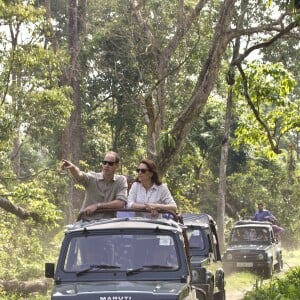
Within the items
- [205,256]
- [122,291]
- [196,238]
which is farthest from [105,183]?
[196,238]

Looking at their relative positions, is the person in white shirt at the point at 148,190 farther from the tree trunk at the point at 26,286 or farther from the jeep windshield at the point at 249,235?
the jeep windshield at the point at 249,235

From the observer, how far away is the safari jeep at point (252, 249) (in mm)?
19859

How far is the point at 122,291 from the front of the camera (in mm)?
6523

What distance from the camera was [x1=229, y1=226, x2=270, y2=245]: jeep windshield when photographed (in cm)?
2089

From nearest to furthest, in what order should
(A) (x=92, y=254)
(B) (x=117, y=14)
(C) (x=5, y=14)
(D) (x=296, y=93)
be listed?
(A) (x=92, y=254), (C) (x=5, y=14), (B) (x=117, y=14), (D) (x=296, y=93)

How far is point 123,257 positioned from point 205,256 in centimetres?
499

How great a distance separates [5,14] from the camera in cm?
1639

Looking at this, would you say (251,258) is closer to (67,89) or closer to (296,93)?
(67,89)

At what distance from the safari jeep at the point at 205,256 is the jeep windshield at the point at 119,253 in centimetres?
368

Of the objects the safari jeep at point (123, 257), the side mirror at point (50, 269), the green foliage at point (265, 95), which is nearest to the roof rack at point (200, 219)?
the green foliage at point (265, 95)

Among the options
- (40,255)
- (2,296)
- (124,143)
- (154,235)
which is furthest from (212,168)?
(154,235)

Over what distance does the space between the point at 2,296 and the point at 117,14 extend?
47.8 ft

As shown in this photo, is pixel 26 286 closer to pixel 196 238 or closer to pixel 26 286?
pixel 26 286

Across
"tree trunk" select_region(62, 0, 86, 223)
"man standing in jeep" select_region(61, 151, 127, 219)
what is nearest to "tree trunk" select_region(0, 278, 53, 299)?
"tree trunk" select_region(62, 0, 86, 223)
